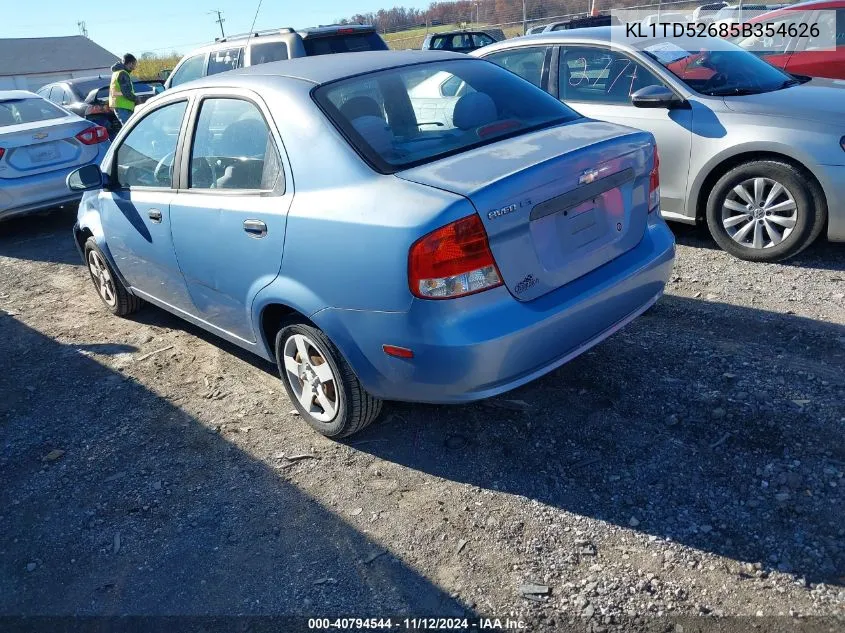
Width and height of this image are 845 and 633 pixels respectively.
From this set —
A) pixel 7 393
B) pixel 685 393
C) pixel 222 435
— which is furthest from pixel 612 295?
pixel 7 393

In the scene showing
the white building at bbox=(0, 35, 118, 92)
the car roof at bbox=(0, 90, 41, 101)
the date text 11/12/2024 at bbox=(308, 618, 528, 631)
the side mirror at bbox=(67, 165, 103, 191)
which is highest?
the white building at bbox=(0, 35, 118, 92)

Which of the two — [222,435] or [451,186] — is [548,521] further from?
[222,435]

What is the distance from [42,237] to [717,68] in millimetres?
7494

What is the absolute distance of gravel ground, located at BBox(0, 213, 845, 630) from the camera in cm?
248

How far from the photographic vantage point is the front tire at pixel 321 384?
3.16m

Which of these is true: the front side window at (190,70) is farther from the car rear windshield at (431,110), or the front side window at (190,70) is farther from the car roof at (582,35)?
the car rear windshield at (431,110)

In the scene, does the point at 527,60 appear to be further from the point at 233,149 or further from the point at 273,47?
the point at 273,47

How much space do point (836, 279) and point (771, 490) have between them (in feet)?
8.56

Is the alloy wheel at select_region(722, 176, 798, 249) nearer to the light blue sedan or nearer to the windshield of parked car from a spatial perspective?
the windshield of parked car

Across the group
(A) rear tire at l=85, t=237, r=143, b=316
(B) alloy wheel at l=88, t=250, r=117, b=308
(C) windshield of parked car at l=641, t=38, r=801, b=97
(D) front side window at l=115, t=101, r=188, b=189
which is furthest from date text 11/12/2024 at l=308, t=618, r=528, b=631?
(C) windshield of parked car at l=641, t=38, r=801, b=97

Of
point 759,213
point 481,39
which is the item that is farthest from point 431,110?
point 481,39

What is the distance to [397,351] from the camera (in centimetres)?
278

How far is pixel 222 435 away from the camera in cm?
363

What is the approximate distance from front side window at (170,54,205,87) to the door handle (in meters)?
7.30
